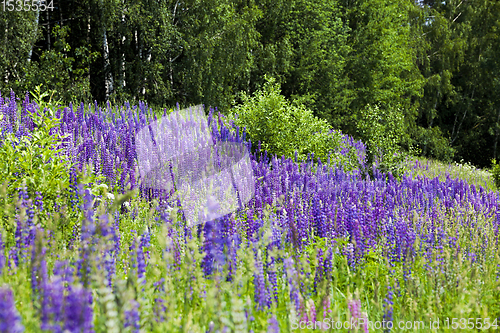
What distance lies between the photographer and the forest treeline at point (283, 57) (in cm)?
1264

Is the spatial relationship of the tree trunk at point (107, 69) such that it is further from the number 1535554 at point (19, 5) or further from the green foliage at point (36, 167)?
the green foliage at point (36, 167)

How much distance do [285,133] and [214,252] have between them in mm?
7013

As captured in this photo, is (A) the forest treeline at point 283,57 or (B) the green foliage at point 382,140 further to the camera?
(A) the forest treeline at point 283,57

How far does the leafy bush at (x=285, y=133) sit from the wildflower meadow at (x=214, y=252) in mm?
1891

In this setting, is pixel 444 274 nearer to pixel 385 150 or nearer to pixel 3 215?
pixel 3 215

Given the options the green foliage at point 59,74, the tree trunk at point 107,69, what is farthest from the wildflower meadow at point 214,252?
the tree trunk at point 107,69

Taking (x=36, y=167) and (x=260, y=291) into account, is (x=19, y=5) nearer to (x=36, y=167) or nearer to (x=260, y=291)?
(x=36, y=167)

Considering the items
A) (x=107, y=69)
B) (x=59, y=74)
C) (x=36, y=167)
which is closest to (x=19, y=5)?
(x=59, y=74)

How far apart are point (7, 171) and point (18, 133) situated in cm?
155

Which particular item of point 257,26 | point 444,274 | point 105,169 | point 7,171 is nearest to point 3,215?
point 7,171

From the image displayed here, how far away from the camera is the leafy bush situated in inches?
358

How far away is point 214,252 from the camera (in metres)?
2.27

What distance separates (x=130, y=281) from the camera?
1.92 meters

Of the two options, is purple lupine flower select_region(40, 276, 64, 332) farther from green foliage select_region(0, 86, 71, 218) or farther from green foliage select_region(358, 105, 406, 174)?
green foliage select_region(358, 105, 406, 174)
